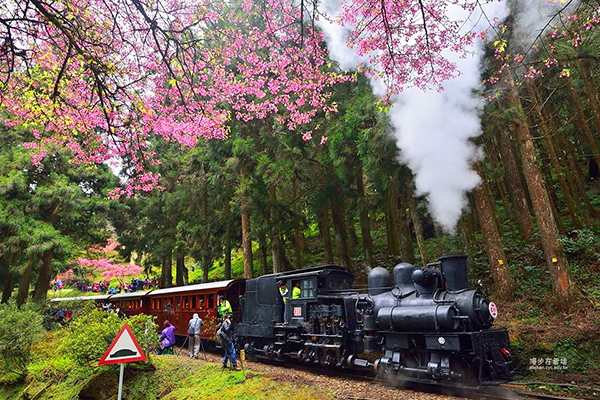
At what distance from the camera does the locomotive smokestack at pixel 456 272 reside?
7652 mm

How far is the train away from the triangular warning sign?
15.9 ft

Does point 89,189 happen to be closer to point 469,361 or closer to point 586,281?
point 469,361

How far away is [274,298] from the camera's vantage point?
1146cm

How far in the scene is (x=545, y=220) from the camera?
10.5 metres

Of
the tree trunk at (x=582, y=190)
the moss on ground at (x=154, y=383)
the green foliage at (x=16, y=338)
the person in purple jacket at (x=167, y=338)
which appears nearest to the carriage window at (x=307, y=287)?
the moss on ground at (x=154, y=383)

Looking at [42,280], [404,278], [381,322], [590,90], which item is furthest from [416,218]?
[42,280]

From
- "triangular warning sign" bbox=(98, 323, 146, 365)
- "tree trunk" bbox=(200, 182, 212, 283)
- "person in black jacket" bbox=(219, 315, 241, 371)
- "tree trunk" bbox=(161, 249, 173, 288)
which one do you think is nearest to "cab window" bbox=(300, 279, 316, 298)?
"person in black jacket" bbox=(219, 315, 241, 371)

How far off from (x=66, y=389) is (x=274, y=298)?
550 centimetres

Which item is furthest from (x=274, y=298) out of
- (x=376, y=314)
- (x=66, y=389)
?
(x=66, y=389)

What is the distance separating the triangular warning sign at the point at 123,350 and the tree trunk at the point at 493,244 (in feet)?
31.5

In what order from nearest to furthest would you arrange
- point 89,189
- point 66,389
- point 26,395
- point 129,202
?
point 66,389, point 26,395, point 89,189, point 129,202

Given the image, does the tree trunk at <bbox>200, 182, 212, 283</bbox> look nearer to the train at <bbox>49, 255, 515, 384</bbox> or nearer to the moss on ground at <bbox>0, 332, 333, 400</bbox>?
the train at <bbox>49, 255, 515, 384</bbox>

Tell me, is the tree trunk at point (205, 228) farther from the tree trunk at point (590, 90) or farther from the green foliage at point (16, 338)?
the tree trunk at point (590, 90)

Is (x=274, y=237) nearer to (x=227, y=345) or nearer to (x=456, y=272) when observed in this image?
(x=227, y=345)
